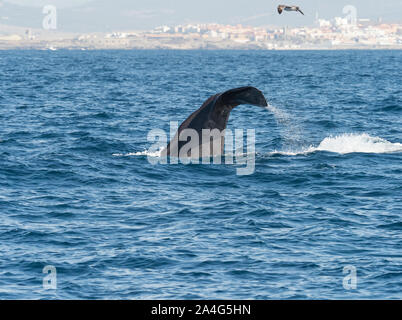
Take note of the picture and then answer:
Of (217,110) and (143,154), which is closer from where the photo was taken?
(217,110)

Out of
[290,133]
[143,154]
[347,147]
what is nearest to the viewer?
[143,154]

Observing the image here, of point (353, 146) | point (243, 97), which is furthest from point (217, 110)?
point (353, 146)

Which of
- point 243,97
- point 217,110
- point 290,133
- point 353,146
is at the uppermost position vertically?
point 243,97

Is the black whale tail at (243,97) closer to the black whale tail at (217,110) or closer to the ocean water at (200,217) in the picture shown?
the black whale tail at (217,110)

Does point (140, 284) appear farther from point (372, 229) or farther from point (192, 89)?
point (192, 89)

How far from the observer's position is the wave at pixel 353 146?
27938 millimetres

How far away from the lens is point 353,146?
1139 inches

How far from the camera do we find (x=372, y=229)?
17.3 metres

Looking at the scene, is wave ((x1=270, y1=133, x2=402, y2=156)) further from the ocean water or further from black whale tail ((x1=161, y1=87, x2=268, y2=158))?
black whale tail ((x1=161, y1=87, x2=268, y2=158))

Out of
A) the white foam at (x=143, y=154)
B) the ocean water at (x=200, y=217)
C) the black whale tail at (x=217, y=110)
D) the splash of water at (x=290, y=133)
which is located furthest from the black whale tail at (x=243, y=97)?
the splash of water at (x=290, y=133)

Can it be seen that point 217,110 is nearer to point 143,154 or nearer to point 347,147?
point 143,154

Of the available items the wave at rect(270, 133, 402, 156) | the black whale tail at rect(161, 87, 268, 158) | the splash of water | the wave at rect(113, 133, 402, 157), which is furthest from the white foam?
the splash of water
